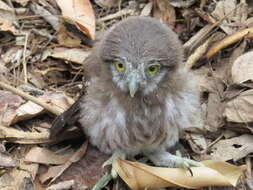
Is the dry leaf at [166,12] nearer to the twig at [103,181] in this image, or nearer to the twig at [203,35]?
the twig at [203,35]

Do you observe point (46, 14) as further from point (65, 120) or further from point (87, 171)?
point (87, 171)

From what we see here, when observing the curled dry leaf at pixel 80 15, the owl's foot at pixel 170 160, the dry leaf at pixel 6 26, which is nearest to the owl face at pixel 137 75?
the owl's foot at pixel 170 160

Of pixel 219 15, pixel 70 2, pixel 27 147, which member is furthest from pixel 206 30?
pixel 27 147

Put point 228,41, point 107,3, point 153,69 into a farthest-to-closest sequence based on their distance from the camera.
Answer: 1. point 107,3
2. point 228,41
3. point 153,69

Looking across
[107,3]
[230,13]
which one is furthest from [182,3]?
[107,3]

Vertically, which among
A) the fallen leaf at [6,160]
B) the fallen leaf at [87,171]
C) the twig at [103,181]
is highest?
the fallen leaf at [6,160]

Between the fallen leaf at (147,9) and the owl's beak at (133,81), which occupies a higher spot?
the owl's beak at (133,81)

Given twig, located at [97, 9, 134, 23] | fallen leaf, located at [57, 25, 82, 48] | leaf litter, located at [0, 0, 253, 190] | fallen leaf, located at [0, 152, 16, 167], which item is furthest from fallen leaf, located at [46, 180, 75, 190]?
twig, located at [97, 9, 134, 23]
